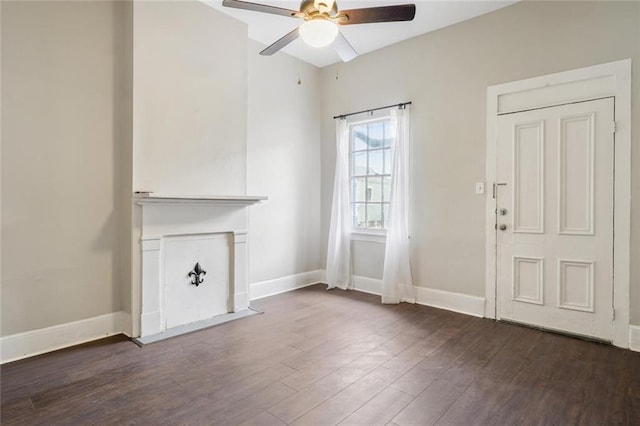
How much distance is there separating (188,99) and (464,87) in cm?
285

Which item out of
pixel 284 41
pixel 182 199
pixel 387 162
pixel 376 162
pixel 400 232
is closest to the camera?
pixel 284 41

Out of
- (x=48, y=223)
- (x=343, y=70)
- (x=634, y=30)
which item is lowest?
(x=48, y=223)

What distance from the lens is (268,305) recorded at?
3945 mm

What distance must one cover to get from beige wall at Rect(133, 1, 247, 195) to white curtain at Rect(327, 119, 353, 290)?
1.39 metres

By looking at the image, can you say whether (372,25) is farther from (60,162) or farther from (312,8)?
(60,162)

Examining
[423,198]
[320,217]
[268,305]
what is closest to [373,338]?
[268,305]

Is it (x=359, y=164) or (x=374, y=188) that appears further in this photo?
(x=359, y=164)

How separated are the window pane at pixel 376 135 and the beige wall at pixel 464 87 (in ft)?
0.92

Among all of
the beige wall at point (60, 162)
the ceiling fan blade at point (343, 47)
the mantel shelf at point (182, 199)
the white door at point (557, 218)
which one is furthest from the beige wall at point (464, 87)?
the beige wall at point (60, 162)

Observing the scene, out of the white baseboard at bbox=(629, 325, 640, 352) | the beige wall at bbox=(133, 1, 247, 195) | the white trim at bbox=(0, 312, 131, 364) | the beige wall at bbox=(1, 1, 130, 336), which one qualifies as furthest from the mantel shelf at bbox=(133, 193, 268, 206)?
the white baseboard at bbox=(629, 325, 640, 352)

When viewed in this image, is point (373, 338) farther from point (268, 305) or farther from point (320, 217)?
point (320, 217)

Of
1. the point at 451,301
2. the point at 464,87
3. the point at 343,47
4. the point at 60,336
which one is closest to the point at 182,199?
the point at 60,336

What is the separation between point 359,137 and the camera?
4.71 meters

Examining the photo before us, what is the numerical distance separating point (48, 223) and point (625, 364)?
→ 14.9ft
